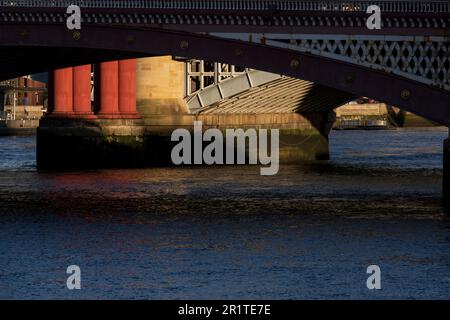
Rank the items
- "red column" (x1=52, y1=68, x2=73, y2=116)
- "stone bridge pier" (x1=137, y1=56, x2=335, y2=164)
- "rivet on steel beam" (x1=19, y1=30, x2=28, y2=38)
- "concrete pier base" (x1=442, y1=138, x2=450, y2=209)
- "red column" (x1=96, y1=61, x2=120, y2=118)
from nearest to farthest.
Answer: "concrete pier base" (x1=442, y1=138, x2=450, y2=209) < "rivet on steel beam" (x1=19, y1=30, x2=28, y2=38) < "red column" (x1=52, y1=68, x2=73, y2=116) < "red column" (x1=96, y1=61, x2=120, y2=118) < "stone bridge pier" (x1=137, y1=56, x2=335, y2=164)

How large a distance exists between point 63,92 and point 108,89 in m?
2.53

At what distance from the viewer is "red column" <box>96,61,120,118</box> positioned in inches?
3598

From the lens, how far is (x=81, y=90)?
301ft

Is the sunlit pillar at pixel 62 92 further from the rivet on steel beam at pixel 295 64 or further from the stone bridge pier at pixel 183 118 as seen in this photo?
the rivet on steel beam at pixel 295 64

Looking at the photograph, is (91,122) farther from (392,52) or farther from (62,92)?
(392,52)

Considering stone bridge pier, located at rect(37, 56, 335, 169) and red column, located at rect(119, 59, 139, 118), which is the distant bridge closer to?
stone bridge pier, located at rect(37, 56, 335, 169)

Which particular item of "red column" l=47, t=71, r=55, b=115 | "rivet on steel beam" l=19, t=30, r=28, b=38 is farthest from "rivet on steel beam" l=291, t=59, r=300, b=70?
"red column" l=47, t=71, r=55, b=115

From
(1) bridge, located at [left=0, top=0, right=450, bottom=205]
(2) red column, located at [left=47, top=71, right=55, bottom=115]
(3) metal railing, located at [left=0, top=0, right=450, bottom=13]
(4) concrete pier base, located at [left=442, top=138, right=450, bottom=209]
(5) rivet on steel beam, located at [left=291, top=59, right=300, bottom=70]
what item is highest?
(3) metal railing, located at [left=0, top=0, right=450, bottom=13]

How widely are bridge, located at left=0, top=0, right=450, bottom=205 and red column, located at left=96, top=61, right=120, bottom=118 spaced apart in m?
29.3

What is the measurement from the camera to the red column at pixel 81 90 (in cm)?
9144

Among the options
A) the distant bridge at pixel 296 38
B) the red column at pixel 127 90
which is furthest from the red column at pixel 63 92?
the distant bridge at pixel 296 38

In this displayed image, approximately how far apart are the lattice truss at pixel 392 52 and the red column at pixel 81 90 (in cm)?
3196

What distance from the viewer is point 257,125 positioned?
3861 inches
